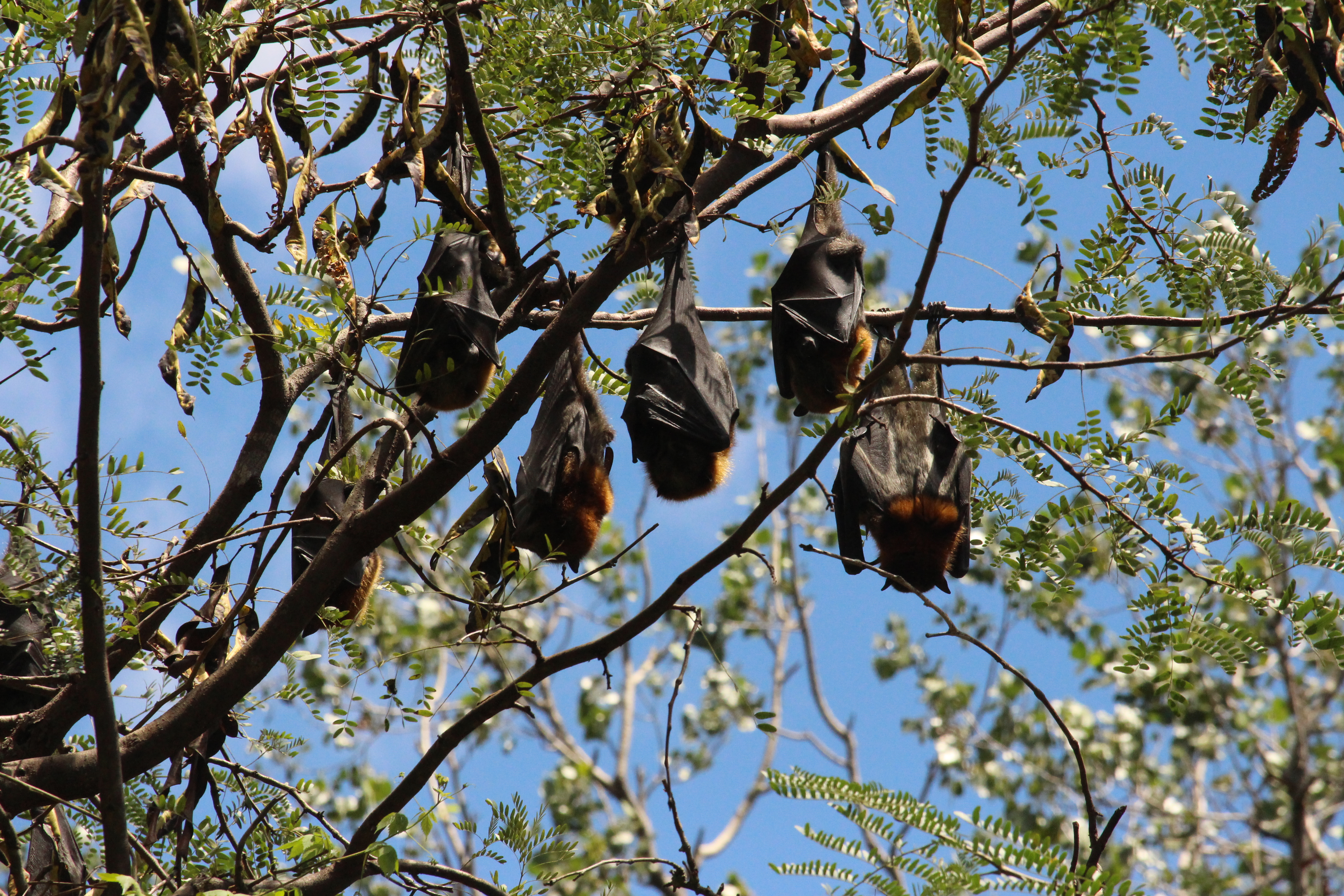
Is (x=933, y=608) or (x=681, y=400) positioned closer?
(x=933, y=608)

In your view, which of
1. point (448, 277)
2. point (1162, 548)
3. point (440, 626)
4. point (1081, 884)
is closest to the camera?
point (1081, 884)

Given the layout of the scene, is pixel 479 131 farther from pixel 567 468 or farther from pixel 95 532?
pixel 567 468

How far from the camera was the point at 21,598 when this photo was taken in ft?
10.1

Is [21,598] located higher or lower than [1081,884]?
higher

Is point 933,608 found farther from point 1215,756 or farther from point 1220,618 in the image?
point 1215,756

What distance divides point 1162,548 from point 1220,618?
1.18 ft

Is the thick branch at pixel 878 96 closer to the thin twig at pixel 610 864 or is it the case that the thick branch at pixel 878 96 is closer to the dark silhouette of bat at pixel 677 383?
the dark silhouette of bat at pixel 677 383

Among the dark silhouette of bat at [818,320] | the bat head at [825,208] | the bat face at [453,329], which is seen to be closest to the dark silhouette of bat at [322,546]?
the bat face at [453,329]

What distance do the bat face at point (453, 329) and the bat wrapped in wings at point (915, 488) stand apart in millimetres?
2041

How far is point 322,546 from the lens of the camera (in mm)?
4402

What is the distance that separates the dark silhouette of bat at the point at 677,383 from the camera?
13.8 ft

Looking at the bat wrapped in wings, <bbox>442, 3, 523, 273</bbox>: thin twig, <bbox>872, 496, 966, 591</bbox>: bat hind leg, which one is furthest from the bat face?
<bbox>872, 496, 966, 591</bbox>: bat hind leg

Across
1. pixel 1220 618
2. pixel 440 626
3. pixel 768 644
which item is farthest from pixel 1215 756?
pixel 1220 618

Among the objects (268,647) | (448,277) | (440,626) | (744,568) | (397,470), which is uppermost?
(744,568)
